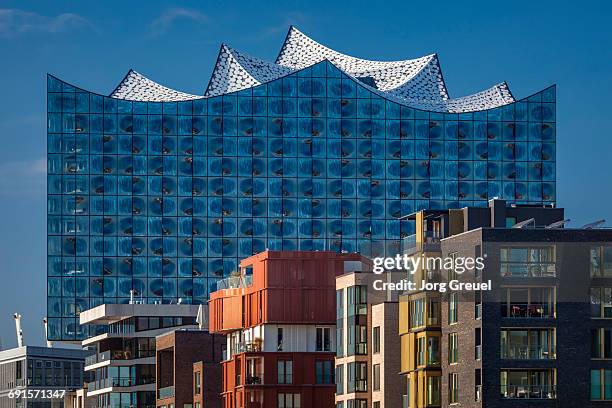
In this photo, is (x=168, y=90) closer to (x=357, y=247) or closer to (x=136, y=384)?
(x=357, y=247)

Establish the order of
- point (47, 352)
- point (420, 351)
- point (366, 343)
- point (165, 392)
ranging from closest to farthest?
point (420, 351), point (366, 343), point (165, 392), point (47, 352)

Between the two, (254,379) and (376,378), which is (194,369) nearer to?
(254,379)

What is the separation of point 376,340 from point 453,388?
9209mm

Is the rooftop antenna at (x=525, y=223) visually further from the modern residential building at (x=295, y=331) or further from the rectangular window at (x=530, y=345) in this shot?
the modern residential building at (x=295, y=331)

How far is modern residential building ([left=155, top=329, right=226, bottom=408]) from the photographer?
11656 centimetres

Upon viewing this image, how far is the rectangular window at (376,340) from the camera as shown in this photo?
311 feet

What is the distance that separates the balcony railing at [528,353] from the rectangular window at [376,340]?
11861mm

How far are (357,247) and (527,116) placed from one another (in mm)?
20581

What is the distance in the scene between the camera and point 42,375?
182 metres

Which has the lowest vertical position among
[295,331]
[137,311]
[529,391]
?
[529,391]

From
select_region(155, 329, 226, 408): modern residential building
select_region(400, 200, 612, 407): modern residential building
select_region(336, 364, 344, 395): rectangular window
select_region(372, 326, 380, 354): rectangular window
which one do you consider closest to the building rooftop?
select_region(155, 329, 226, 408): modern residential building

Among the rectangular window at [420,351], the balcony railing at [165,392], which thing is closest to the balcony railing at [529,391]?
the rectangular window at [420,351]

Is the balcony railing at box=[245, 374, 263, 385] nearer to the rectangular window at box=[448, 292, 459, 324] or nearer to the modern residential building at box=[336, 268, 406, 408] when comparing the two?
the modern residential building at box=[336, 268, 406, 408]

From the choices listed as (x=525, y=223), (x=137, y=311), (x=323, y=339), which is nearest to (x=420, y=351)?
(x=525, y=223)
